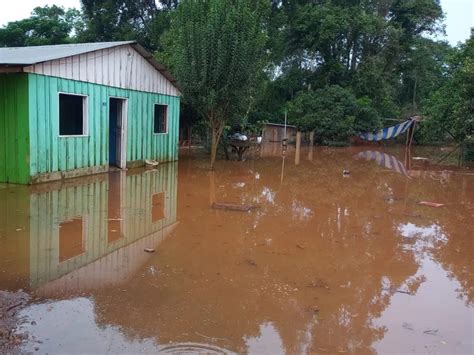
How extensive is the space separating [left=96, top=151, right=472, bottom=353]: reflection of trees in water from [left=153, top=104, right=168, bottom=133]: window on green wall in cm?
540

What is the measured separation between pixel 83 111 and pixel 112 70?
1468mm

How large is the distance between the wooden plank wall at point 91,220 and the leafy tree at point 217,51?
11.4 feet

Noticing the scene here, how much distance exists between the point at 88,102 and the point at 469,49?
579 inches

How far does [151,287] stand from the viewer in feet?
14.8

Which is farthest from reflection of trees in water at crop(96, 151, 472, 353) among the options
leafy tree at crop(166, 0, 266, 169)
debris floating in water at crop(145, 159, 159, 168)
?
leafy tree at crop(166, 0, 266, 169)

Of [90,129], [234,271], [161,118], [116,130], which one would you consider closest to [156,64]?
[161,118]

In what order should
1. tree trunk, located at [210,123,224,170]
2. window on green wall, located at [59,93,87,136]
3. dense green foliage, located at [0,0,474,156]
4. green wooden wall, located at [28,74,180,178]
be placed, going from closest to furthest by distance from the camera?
green wooden wall, located at [28,74,180,178], window on green wall, located at [59,93,87,136], tree trunk, located at [210,123,224,170], dense green foliage, located at [0,0,474,156]

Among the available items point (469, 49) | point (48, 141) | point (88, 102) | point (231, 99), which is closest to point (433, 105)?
point (469, 49)

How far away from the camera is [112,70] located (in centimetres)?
1207

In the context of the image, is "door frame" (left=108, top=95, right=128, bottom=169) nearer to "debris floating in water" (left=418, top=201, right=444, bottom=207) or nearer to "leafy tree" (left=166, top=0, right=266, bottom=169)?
"leafy tree" (left=166, top=0, right=266, bottom=169)

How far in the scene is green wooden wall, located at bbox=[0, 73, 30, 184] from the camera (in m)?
9.55

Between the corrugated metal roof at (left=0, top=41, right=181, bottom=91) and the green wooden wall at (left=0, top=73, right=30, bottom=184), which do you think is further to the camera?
the green wooden wall at (left=0, top=73, right=30, bottom=184)

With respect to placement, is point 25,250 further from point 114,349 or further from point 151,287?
point 114,349

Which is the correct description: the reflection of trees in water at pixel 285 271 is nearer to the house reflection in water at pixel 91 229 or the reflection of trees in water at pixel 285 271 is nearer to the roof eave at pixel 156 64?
the house reflection in water at pixel 91 229
